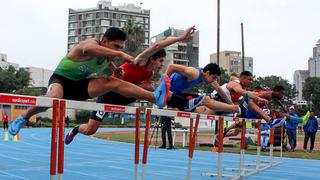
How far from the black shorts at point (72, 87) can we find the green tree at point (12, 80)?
53.5m

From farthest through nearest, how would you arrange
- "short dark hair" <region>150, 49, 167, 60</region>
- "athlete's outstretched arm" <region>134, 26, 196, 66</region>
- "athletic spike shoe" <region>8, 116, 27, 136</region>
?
1. "short dark hair" <region>150, 49, 167, 60</region>
2. "athlete's outstretched arm" <region>134, 26, 196, 66</region>
3. "athletic spike shoe" <region>8, 116, 27, 136</region>

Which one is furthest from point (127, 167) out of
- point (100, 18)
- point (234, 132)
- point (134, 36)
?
point (100, 18)

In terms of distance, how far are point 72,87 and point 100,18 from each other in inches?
4172

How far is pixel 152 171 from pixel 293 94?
73.0 m

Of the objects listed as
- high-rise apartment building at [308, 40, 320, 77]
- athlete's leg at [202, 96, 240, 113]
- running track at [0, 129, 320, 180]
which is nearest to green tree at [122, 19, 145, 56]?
running track at [0, 129, 320, 180]

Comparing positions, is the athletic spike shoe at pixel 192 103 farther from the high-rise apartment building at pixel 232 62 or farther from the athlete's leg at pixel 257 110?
the high-rise apartment building at pixel 232 62

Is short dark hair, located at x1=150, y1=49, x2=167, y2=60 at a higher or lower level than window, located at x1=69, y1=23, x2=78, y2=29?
lower

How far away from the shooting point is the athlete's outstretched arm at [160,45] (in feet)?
17.3

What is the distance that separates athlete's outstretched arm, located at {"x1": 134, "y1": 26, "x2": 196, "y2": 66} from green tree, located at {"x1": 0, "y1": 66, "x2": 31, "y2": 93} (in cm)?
5359

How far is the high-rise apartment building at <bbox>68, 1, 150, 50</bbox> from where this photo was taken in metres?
110

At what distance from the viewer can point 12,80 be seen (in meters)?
56.8

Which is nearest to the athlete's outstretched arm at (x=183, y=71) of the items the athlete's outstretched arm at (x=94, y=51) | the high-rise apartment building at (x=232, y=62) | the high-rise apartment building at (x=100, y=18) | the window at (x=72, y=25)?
the athlete's outstretched arm at (x=94, y=51)

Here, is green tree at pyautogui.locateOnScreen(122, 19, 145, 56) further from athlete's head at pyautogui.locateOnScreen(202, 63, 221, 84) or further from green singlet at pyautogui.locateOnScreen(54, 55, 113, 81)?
green singlet at pyautogui.locateOnScreen(54, 55, 113, 81)

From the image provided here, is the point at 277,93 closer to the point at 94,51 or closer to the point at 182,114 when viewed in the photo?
the point at 182,114
